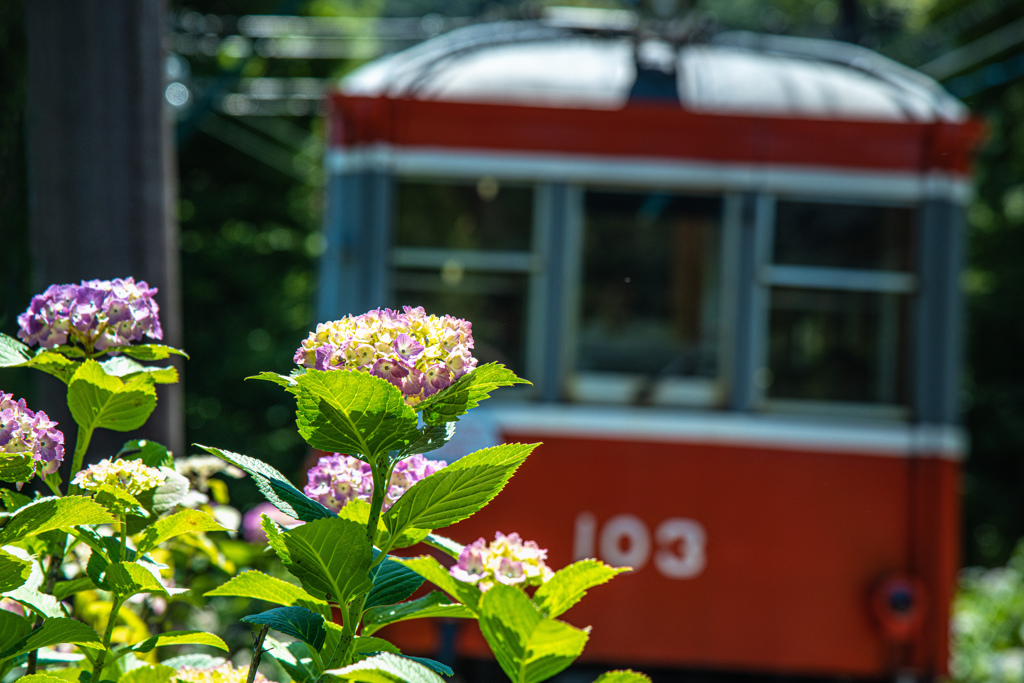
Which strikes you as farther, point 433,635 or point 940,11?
point 940,11

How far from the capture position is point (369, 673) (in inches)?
33.5

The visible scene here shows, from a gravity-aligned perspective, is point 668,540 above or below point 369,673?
below

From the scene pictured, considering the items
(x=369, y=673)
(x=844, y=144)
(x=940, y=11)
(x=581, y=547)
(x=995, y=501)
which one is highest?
(x=940, y=11)

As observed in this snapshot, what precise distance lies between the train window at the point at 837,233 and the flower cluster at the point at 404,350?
299 cm

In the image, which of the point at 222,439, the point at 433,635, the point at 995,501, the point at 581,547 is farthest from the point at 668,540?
the point at 995,501

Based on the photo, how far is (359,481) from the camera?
41.8 inches

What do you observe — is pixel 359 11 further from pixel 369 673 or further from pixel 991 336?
pixel 369 673

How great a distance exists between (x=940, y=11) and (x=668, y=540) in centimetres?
1400

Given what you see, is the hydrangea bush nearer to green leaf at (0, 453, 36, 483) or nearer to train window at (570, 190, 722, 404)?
green leaf at (0, 453, 36, 483)

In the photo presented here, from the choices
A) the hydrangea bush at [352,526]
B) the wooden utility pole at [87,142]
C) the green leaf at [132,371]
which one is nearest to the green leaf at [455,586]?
the hydrangea bush at [352,526]

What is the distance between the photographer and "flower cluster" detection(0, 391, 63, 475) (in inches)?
39.0

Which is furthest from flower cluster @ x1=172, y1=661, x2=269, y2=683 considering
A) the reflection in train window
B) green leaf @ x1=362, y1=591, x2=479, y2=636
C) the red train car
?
the reflection in train window

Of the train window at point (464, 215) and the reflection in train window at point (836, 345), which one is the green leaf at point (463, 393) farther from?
the reflection in train window at point (836, 345)

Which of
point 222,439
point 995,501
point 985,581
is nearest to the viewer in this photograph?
point 985,581
